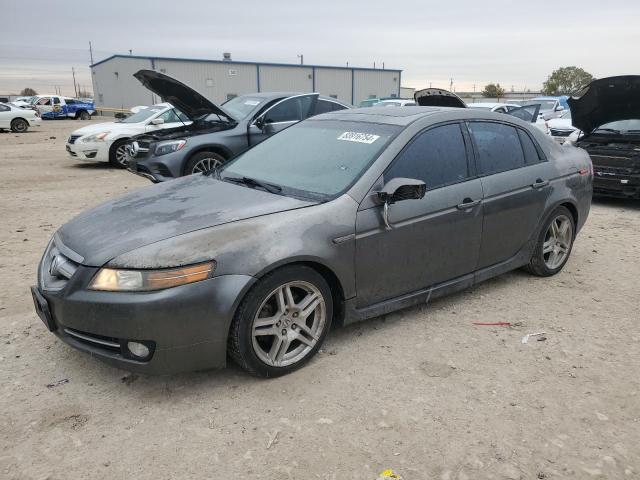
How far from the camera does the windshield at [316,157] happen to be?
3533 millimetres

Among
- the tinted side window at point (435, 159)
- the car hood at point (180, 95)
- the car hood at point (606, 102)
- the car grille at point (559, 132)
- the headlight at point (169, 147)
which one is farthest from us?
the car grille at point (559, 132)

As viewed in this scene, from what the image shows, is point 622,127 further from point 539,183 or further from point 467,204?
point 467,204

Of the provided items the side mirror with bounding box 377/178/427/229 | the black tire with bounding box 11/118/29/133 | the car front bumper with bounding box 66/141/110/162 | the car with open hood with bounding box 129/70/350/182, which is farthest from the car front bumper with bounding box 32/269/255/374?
the black tire with bounding box 11/118/29/133

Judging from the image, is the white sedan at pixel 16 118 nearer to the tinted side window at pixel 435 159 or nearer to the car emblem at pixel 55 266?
the car emblem at pixel 55 266

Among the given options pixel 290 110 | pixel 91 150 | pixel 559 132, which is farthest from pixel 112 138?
pixel 559 132

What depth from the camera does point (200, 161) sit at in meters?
8.07

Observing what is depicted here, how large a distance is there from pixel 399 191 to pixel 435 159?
65 centimetres

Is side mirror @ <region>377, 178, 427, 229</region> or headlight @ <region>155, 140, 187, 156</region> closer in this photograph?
side mirror @ <region>377, 178, 427, 229</region>

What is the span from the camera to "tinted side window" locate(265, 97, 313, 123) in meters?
8.78

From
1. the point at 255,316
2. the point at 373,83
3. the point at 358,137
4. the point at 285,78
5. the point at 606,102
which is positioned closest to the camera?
the point at 255,316

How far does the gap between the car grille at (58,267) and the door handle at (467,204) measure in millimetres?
2546

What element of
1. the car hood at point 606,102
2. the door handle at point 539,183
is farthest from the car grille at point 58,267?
the car hood at point 606,102

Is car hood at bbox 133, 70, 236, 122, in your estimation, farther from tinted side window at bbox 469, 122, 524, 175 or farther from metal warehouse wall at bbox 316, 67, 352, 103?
metal warehouse wall at bbox 316, 67, 352, 103

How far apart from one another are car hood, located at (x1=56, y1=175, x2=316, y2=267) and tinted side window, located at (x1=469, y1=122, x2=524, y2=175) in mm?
1645
